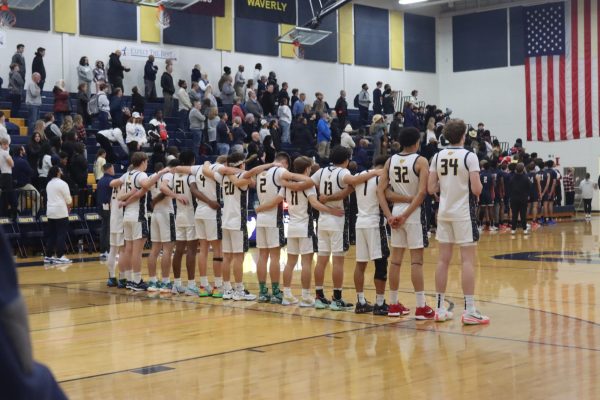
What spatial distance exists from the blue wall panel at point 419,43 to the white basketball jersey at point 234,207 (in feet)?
84.8

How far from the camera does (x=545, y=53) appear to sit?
3284 centimetres

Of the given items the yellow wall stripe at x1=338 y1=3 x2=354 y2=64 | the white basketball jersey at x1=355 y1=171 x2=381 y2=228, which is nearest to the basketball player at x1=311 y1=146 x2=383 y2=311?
the white basketball jersey at x1=355 y1=171 x2=381 y2=228

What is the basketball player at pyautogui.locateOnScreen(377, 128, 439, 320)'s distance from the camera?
27.3 feet

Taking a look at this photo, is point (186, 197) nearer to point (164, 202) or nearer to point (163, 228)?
point (164, 202)

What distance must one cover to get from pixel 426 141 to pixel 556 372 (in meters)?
22.0

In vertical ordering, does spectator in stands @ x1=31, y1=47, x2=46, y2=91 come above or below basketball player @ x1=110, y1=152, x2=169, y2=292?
above

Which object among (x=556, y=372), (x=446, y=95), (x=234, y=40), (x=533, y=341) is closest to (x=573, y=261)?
(x=533, y=341)

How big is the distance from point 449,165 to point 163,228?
448 centimetres

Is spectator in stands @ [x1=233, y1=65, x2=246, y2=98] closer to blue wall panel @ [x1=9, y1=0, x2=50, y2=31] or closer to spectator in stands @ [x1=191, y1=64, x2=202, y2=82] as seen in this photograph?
spectator in stands @ [x1=191, y1=64, x2=202, y2=82]

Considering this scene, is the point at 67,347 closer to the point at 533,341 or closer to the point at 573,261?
the point at 533,341

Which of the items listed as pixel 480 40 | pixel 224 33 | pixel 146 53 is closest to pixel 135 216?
pixel 146 53

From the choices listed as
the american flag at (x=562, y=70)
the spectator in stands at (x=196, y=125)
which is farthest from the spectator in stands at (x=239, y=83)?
the american flag at (x=562, y=70)

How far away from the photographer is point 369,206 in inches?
348

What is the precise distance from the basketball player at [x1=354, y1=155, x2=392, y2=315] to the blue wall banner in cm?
1160
